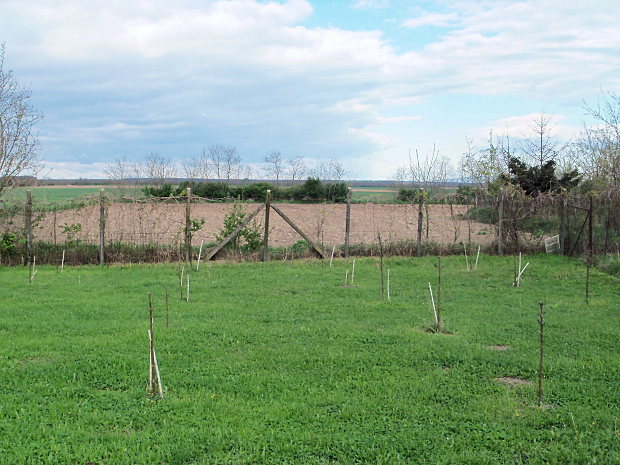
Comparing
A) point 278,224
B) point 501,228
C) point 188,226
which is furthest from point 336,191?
point 188,226

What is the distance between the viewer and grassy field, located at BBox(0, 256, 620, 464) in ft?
14.9

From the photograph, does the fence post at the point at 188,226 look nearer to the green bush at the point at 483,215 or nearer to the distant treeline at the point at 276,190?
the green bush at the point at 483,215

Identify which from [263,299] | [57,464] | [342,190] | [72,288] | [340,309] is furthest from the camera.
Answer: [342,190]

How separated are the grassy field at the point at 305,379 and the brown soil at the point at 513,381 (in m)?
0.06

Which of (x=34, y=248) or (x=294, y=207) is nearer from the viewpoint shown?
(x=34, y=248)

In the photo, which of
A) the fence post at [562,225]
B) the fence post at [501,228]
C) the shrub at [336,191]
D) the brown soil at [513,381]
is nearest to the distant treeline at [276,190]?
the shrub at [336,191]

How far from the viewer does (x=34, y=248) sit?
578 inches

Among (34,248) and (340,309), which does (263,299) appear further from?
(34,248)

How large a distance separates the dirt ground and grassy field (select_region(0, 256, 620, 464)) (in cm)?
422

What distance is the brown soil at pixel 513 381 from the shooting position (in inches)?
236

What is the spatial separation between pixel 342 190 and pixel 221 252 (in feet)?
52.3

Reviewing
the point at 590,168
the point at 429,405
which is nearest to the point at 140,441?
the point at 429,405

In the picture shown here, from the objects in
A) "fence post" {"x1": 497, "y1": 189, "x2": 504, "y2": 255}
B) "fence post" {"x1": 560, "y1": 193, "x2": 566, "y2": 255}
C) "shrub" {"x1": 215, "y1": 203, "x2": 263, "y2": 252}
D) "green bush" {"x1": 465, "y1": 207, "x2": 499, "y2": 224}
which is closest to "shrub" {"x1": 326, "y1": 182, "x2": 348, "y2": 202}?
"green bush" {"x1": 465, "y1": 207, "x2": 499, "y2": 224}

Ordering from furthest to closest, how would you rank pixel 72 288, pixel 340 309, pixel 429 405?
pixel 72 288 < pixel 340 309 < pixel 429 405
